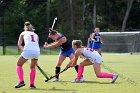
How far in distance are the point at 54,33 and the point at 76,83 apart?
5.50 ft

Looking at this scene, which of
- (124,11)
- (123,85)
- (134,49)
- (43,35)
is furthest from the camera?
(124,11)

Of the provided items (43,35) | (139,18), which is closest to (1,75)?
(43,35)

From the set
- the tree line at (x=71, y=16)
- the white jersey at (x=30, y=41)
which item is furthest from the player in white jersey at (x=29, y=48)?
the tree line at (x=71, y=16)

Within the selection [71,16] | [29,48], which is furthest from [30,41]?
[71,16]

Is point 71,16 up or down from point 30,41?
down

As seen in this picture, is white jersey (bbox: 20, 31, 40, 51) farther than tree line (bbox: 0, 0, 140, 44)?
No

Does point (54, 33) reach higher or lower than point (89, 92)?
higher

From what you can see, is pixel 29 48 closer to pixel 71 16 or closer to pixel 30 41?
pixel 30 41

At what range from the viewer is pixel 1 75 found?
18766mm

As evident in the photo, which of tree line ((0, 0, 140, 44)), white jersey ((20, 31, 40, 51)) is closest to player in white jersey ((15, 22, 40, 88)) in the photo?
white jersey ((20, 31, 40, 51))

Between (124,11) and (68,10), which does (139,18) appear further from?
(68,10)

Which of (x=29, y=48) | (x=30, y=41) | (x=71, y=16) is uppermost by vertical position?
(x=30, y=41)

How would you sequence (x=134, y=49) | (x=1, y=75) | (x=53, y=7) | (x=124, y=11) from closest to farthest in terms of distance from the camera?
(x=1, y=75) → (x=134, y=49) → (x=53, y=7) → (x=124, y=11)

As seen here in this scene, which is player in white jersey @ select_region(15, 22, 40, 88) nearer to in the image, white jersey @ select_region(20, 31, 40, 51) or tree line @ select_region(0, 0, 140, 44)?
white jersey @ select_region(20, 31, 40, 51)
